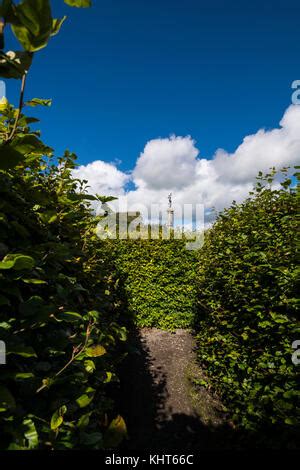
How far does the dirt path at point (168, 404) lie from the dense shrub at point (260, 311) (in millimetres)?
502

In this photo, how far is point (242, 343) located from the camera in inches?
173

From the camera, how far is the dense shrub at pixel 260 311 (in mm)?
3160

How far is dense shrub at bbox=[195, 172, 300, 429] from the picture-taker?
124 inches

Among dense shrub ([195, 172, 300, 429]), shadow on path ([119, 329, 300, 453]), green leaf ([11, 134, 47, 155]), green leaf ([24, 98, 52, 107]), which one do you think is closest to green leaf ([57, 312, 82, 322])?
green leaf ([11, 134, 47, 155])

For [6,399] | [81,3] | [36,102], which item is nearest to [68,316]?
[6,399]

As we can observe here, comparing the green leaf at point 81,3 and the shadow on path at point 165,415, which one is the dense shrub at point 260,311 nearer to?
the shadow on path at point 165,415

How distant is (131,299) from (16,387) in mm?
8244

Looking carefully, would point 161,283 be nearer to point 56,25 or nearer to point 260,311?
point 260,311

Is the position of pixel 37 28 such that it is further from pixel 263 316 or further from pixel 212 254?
pixel 212 254

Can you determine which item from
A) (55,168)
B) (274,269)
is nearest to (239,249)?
(274,269)

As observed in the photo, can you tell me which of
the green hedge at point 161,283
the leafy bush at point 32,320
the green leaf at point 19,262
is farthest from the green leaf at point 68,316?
the green hedge at point 161,283

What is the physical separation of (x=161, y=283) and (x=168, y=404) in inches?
165

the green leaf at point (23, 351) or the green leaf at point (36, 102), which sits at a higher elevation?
the green leaf at point (36, 102)

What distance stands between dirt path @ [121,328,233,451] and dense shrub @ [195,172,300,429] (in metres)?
0.50
